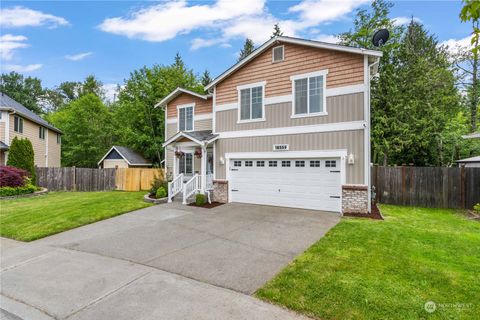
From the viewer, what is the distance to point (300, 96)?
10.8 metres

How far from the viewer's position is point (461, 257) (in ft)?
17.3

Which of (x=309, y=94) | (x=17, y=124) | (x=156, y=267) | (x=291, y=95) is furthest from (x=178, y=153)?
(x=17, y=124)

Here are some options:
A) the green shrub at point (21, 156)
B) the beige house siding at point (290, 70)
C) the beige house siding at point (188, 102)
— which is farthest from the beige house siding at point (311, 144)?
the green shrub at point (21, 156)

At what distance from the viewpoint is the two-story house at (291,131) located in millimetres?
9617

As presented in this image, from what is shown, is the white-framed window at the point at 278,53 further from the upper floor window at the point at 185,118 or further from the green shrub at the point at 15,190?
the green shrub at the point at 15,190

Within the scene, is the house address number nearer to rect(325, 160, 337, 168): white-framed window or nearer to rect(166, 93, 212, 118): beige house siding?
rect(325, 160, 337, 168): white-framed window

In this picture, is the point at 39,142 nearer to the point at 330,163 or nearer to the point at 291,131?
the point at 291,131

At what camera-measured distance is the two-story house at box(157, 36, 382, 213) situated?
9.62m

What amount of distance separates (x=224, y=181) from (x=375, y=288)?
907cm

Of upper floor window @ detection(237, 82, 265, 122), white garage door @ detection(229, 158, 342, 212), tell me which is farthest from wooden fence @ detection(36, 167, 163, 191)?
upper floor window @ detection(237, 82, 265, 122)

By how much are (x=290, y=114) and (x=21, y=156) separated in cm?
1888

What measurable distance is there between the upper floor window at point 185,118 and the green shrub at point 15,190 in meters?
10.4

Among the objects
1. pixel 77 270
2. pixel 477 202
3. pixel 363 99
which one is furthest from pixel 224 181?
pixel 477 202

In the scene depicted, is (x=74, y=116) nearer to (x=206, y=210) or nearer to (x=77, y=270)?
(x=206, y=210)
